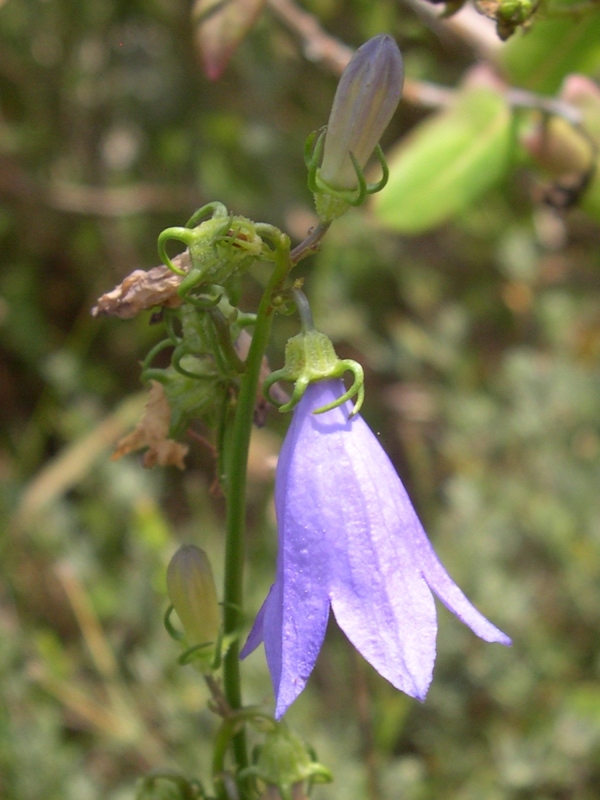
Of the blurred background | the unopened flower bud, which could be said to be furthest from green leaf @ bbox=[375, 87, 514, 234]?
the unopened flower bud

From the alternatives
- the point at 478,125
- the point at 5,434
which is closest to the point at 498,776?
the point at 478,125

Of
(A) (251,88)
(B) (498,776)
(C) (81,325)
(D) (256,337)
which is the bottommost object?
(B) (498,776)

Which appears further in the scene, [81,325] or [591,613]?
[81,325]

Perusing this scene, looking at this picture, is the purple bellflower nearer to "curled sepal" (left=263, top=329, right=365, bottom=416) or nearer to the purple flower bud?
"curled sepal" (left=263, top=329, right=365, bottom=416)

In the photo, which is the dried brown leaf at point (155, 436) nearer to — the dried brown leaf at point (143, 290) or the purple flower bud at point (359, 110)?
the dried brown leaf at point (143, 290)

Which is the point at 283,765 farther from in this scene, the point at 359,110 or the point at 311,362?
the point at 359,110

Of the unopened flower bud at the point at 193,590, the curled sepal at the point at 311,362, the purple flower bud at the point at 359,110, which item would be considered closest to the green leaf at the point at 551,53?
the purple flower bud at the point at 359,110

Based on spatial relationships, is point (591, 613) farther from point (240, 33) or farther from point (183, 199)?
point (183, 199)
